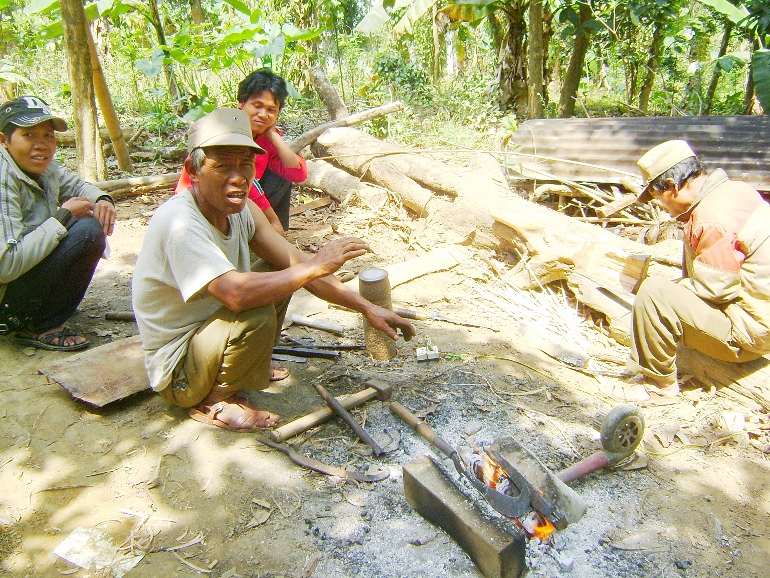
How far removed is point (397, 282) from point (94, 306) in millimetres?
2531

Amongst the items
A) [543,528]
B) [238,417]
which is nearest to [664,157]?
[543,528]

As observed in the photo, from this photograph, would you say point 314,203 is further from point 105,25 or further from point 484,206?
point 105,25

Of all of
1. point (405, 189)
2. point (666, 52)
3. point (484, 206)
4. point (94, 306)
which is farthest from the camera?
point (666, 52)

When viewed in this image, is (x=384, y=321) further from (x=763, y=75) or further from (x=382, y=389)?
(x=763, y=75)

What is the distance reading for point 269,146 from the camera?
4.57 m

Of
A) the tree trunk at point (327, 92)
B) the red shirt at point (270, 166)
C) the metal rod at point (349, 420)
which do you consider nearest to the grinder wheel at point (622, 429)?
the metal rod at point (349, 420)

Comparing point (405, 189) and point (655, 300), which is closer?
point (655, 300)

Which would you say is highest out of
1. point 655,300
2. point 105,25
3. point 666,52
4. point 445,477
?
point 105,25

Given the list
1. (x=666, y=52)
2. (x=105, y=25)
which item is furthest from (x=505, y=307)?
(x=105, y=25)

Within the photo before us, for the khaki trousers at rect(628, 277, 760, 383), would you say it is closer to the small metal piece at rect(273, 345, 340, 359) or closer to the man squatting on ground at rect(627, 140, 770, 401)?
the man squatting on ground at rect(627, 140, 770, 401)

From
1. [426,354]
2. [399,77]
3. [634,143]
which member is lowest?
[426,354]

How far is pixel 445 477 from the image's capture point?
7.89 feet

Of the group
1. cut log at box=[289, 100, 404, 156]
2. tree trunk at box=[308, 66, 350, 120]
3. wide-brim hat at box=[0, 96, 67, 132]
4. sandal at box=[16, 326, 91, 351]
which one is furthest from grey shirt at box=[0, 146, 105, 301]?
tree trunk at box=[308, 66, 350, 120]

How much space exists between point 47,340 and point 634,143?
6.42 m
